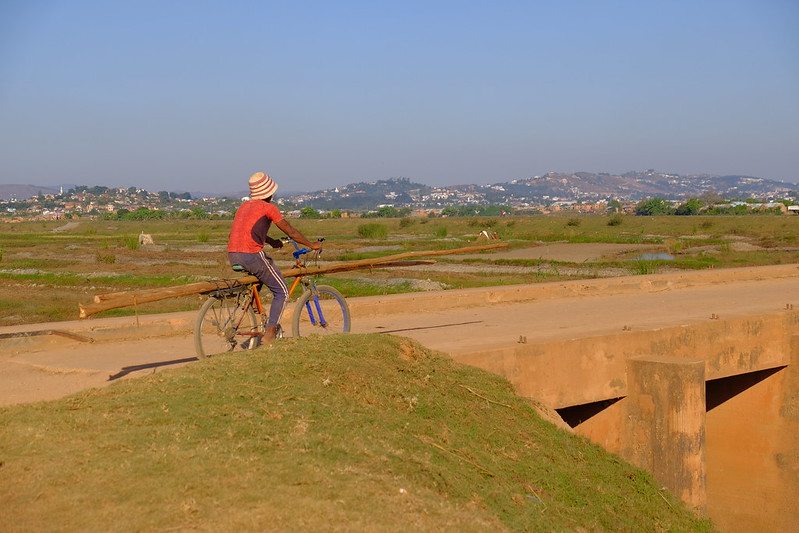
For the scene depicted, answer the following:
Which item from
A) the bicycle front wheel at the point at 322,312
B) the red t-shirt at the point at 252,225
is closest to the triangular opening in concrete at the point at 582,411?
the bicycle front wheel at the point at 322,312

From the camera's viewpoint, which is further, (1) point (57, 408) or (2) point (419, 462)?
(1) point (57, 408)

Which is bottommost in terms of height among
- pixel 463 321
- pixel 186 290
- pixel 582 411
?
pixel 582 411

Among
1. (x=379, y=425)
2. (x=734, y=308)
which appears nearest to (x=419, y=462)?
(x=379, y=425)

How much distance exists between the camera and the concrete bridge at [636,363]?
28.8 ft

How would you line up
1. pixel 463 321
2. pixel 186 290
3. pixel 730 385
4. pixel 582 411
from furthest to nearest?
pixel 463 321 < pixel 730 385 < pixel 582 411 < pixel 186 290

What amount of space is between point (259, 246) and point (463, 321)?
4938mm

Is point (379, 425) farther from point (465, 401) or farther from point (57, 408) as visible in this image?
point (57, 408)

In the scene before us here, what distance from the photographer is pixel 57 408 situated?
557 centimetres

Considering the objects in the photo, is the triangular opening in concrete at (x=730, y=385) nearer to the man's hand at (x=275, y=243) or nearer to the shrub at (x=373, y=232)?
the man's hand at (x=275, y=243)

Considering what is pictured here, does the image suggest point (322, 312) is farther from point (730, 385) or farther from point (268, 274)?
point (730, 385)

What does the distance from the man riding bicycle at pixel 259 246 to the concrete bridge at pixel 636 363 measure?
142 centimetres

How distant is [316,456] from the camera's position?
4.85m

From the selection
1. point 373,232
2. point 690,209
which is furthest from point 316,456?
point 690,209

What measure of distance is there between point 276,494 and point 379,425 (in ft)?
4.67
